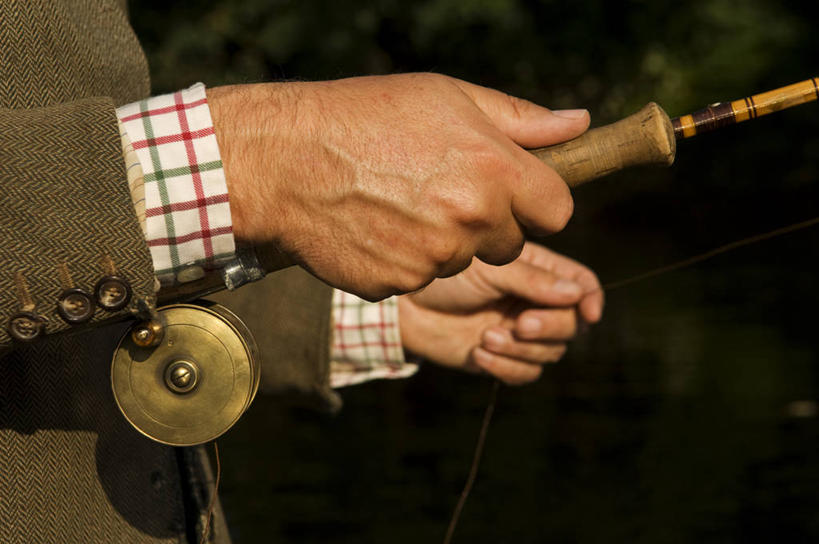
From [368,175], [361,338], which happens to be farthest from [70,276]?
[361,338]

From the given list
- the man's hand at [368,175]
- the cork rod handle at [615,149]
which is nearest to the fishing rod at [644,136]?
the cork rod handle at [615,149]

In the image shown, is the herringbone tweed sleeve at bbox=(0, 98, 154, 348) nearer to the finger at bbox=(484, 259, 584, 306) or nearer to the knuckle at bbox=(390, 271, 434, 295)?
the knuckle at bbox=(390, 271, 434, 295)

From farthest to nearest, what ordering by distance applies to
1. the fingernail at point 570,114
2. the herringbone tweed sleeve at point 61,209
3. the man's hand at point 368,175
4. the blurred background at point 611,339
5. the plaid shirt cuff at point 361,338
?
1. the blurred background at point 611,339
2. the plaid shirt cuff at point 361,338
3. the fingernail at point 570,114
4. the man's hand at point 368,175
5. the herringbone tweed sleeve at point 61,209

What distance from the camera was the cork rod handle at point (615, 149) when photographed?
119 cm

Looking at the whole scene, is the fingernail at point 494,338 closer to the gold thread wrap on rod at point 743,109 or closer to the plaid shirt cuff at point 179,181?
the gold thread wrap on rod at point 743,109

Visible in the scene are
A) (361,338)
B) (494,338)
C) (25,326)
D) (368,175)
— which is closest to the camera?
(25,326)

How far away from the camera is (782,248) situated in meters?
7.30

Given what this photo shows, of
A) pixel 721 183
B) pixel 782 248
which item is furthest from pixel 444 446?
pixel 721 183

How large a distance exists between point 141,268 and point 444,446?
9.54 feet

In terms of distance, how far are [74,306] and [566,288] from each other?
3.79ft

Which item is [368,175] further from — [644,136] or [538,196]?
[644,136]

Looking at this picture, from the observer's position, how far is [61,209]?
0.96 meters

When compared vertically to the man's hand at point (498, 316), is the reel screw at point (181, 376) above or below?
above

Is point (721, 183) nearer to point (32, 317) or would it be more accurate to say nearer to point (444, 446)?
point (444, 446)
